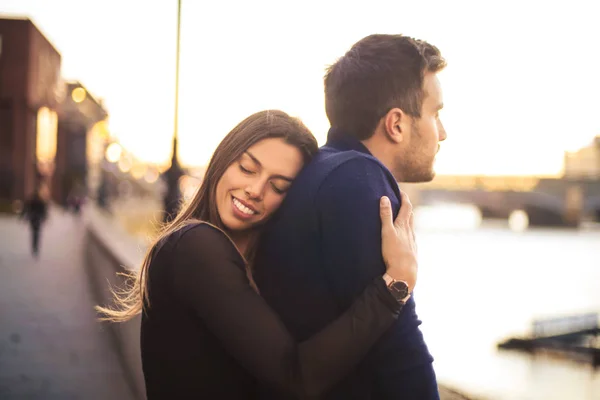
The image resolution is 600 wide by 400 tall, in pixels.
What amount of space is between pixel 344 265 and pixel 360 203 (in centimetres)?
15

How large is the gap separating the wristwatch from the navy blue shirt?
3 cm

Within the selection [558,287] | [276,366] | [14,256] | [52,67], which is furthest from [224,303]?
[558,287]

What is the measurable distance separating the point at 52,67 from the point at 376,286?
42615 millimetres

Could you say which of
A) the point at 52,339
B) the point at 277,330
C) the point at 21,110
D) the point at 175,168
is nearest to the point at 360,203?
the point at 277,330

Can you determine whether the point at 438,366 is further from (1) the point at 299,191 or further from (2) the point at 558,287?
(2) the point at 558,287

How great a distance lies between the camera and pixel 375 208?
5.61 feet

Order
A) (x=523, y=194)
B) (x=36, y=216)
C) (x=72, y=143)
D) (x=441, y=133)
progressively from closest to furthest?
(x=441, y=133) → (x=36, y=216) → (x=72, y=143) → (x=523, y=194)

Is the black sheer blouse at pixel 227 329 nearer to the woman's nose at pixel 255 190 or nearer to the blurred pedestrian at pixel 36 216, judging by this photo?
the woman's nose at pixel 255 190

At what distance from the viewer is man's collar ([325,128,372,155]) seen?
198cm

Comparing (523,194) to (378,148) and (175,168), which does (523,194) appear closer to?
(175,168)

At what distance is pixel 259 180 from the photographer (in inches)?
79.0

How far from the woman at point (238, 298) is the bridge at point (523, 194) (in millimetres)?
76660

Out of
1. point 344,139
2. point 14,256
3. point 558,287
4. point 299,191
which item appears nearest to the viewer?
point 299,191

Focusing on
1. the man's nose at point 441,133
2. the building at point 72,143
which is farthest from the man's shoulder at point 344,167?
the building at point 72,143
